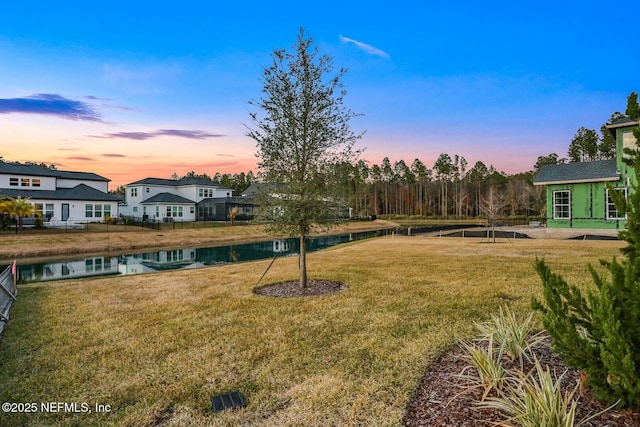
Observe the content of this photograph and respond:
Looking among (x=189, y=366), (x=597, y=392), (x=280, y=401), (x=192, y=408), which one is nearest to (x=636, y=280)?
(x=597, y=392)

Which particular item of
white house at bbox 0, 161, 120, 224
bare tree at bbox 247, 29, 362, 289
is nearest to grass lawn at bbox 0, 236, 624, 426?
bare tree at bbox 247, 29, 362, 289

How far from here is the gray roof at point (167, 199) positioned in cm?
4500

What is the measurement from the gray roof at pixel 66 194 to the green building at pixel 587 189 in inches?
1619

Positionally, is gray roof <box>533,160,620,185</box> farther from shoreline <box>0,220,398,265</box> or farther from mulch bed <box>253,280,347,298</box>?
mulch bed <box>253,280,347,298</box>

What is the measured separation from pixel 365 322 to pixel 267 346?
1834mm

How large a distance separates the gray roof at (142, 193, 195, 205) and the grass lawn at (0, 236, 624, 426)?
37544mm

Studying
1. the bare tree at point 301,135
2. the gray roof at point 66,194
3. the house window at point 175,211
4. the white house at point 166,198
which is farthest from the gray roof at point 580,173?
the gray roof at point 66,194

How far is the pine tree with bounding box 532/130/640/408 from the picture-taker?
2383 mm

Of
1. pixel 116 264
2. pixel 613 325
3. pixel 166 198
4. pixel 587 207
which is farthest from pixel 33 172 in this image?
pixel 587 207

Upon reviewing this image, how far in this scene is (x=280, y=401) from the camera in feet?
11.8

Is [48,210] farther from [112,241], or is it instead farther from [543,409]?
[543,409]

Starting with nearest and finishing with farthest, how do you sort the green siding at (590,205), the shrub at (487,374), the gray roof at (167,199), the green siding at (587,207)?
the shrub at (487,374)
the green siding at (590,205)
the green siding at (587,207)
the gray roof at (167,199)

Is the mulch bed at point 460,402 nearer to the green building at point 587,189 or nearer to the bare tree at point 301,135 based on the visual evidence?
the bare tree at point 301,135

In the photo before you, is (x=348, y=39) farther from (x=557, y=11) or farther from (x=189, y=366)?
(x=189, y=366)
